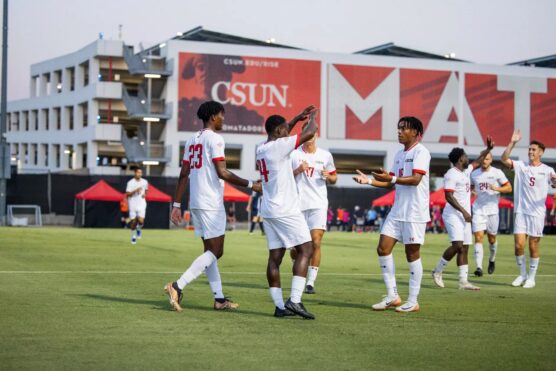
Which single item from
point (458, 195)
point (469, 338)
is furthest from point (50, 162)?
point (469, 338)

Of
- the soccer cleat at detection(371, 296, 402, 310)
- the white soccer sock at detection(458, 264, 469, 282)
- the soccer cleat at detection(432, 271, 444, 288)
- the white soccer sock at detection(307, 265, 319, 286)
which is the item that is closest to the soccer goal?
the soccer cleat at detection(432, 271, 444, 288)

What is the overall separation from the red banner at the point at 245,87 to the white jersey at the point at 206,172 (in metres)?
62.8

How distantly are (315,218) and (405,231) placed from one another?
295 cm

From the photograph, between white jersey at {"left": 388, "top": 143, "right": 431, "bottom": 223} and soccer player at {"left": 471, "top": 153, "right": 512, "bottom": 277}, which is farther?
soccer player at {"left": 471, "top": 153, "right": 512, "bottom": 277}

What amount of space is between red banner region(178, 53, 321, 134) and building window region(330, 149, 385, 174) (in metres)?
5.26

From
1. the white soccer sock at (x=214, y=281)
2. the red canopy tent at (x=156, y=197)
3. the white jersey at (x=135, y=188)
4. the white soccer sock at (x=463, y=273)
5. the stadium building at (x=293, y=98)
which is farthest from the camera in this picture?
the stadium building at (x=293, y=98)

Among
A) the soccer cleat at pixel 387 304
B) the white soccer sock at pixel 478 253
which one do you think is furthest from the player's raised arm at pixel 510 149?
the soccer cleat at pixel 387 304

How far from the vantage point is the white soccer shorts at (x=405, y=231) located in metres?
11.6

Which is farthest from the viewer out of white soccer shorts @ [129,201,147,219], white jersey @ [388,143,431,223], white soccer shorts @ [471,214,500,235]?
white soccer shorts @ [129,201,147,219]

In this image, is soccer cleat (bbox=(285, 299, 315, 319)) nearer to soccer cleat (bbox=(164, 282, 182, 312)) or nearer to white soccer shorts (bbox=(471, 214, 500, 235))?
soccer cleat (bbox=(164, 282, 182, 312))

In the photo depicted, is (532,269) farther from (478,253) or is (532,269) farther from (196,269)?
(196,269)

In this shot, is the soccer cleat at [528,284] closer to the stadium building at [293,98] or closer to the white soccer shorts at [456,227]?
the white soccer shorts at [456,227]

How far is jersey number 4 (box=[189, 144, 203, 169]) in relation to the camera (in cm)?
1127

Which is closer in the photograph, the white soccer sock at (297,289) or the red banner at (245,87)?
the white soccer sock at (297,289)
